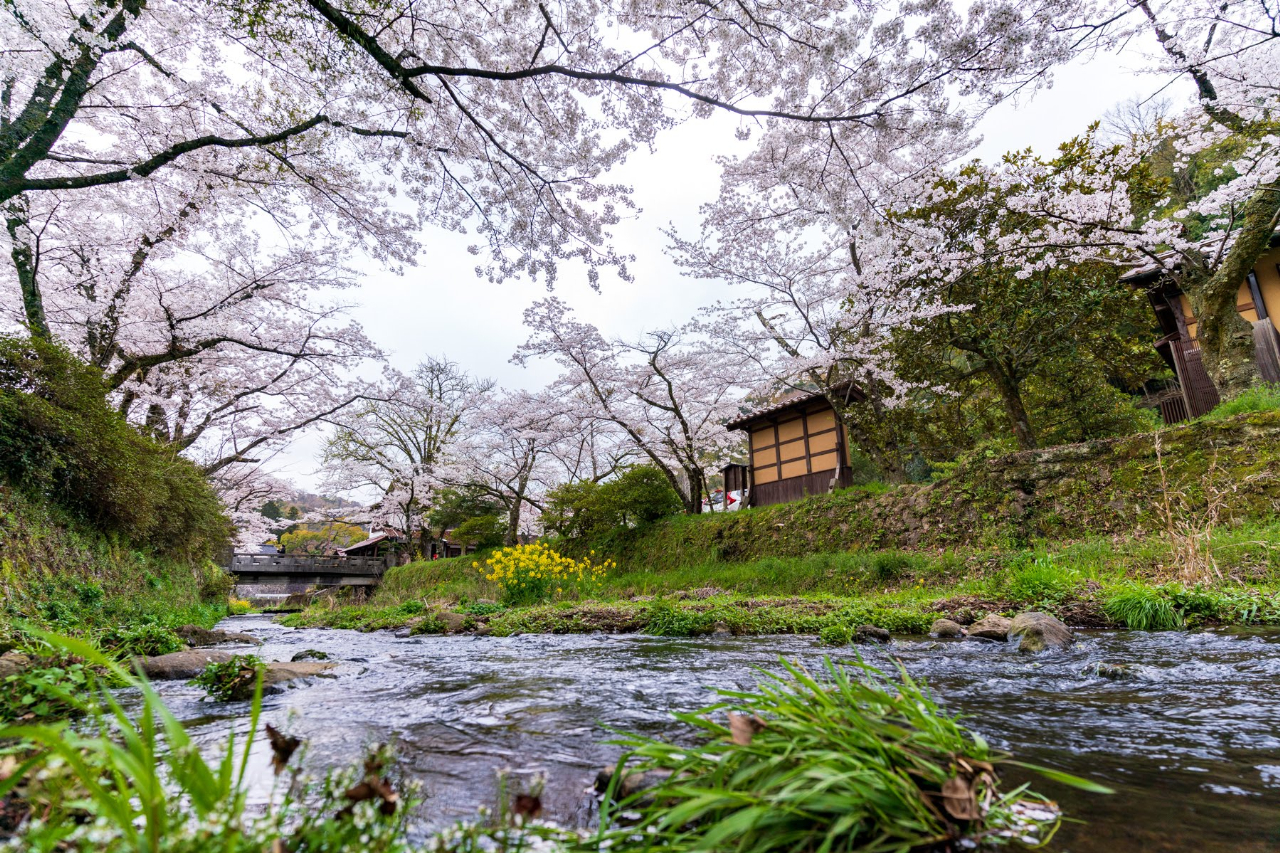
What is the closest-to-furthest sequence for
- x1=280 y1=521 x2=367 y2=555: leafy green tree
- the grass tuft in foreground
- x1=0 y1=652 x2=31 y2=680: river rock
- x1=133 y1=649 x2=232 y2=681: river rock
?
1. the grass tuft in foreground
2. x1=0 y1=652 x2=31 y2=680: river rock
3. x1=133 y1=649 x2=232 y2=681: river rock
4. x1=280 y1=521 x2=367 y2=555: leafy green tree

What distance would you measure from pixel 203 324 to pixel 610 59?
9876 millimetres

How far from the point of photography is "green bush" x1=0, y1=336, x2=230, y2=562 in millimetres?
5793

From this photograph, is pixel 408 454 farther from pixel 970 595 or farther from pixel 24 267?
pixel 970 595

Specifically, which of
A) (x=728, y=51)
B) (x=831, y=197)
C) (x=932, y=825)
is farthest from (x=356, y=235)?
(x=932, y=825)

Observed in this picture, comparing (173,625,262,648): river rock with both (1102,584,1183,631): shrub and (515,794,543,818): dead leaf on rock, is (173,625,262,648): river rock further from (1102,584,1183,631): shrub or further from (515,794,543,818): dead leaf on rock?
(1102,584,1183,631): shrub

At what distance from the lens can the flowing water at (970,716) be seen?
1.54 m

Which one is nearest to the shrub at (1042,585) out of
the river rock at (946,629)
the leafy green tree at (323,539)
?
the river rock at (946,629)

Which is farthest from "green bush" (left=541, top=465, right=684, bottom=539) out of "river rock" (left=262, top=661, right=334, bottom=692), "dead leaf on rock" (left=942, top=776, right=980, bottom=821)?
"dead leaf on rock" (left=942, top=776, right=980, bottom=821)

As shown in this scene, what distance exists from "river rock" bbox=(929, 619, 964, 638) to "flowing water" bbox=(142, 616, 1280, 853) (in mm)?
461

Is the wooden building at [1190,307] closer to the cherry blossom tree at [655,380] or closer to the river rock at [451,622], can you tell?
the cherry blossom tree at [655,380]

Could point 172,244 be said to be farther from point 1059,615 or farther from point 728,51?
point 1059,615

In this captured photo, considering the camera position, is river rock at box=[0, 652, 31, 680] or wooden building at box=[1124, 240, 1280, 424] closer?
river rock at box=[0, 652, 31, 680]

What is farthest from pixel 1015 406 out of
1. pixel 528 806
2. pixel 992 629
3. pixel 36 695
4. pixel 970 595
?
pixel 36 695

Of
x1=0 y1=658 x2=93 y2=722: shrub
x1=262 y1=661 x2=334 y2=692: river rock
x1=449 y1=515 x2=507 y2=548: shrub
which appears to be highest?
x1=449 y1=515 x2=507 y2=548: shrub
